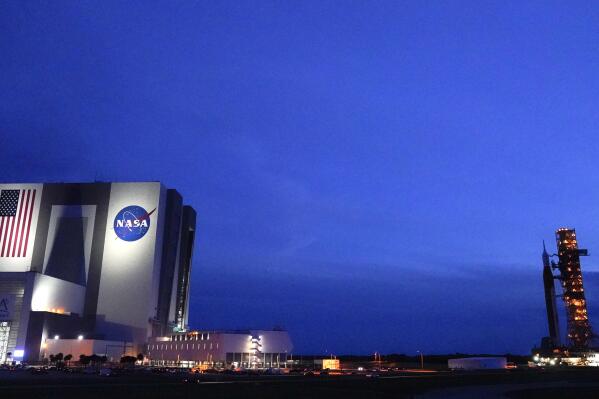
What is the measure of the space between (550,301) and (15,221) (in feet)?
441

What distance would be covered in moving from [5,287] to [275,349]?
141 ft

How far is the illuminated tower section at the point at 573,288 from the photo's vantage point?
455 ft

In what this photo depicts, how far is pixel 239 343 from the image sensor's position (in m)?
85.8

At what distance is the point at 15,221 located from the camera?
337ft

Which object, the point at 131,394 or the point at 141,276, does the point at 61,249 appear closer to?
the point at 141,276

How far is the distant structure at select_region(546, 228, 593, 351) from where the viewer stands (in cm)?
13850

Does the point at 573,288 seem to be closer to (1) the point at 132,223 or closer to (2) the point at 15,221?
(1) the point at 132,223

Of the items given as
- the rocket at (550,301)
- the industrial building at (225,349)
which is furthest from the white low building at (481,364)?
the rocket at (550,301)

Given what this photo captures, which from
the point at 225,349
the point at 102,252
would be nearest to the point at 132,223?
the point at 102,252

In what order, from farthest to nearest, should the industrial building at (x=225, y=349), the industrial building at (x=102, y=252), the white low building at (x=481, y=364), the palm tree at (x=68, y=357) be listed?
1. the industrial building at (x=102, y=252)
2. the industrial building at (x=225, y=349)
3. the white low building at (x=481, y=364)
4. the palm tree at (x=68, y=357)

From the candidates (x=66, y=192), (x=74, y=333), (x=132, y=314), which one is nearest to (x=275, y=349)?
(x=132, y=314)

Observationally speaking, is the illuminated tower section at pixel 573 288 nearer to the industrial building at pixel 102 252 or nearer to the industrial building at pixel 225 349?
the industrial building at pixel 225 349

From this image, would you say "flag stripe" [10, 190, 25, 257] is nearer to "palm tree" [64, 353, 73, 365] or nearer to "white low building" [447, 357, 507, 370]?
"palm tree" [64, 353, 73, 365]

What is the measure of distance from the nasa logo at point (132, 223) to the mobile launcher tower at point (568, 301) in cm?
9926
